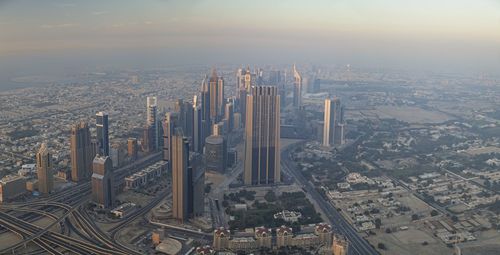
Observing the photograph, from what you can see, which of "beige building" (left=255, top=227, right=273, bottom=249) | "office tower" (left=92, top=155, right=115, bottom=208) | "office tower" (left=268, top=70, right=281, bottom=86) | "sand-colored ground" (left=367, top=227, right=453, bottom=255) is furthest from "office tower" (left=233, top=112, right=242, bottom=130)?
"beige building" (left=255, top=227, right=273, bottom=249)

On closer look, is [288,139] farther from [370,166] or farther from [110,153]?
[110,153]

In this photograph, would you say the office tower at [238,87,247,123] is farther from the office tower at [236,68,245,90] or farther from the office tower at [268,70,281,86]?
the office tower at [268,70,281,86]

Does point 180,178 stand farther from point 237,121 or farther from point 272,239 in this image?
point 237,121

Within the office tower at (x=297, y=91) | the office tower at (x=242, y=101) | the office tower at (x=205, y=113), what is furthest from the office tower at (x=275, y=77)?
the office tower at (x=205, y=113)

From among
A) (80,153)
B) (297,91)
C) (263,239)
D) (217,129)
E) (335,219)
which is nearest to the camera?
(263,239)

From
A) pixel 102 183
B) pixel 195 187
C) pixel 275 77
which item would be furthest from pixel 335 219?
pixel 275 77

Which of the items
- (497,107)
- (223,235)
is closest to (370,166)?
(223,235)
